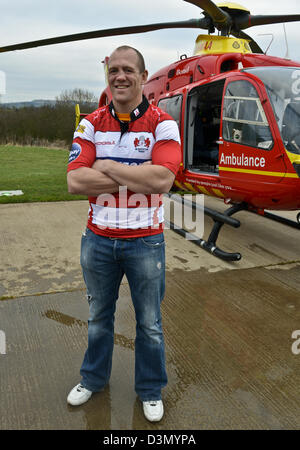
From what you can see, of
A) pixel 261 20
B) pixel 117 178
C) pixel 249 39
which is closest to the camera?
pixel 117 178

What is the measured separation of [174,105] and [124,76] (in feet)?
13.4

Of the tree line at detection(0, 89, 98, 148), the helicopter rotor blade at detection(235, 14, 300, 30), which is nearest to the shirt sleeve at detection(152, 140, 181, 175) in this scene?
the helicopter rotor blade at detection(235, 14, 300, 30)

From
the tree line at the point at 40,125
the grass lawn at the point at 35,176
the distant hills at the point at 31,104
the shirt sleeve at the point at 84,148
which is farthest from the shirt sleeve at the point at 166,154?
the distant hills at the point at 31,104

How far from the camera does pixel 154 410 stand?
1.93 m

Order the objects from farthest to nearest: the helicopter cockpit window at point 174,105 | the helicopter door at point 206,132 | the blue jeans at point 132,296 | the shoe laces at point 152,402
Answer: the helicopter door at point 206,132, the helicopter cockpit window at point 174,105, the shoe laces at point 152,402, the blue jeans at point 132,296

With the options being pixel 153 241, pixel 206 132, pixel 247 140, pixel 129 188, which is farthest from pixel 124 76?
pixel 206 132

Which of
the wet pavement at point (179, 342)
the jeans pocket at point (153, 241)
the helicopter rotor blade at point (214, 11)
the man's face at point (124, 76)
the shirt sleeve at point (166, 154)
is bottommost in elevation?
the wet pavement at point (179, 342)

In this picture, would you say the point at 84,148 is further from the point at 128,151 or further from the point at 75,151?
the point at 128,151

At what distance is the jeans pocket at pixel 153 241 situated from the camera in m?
1.83

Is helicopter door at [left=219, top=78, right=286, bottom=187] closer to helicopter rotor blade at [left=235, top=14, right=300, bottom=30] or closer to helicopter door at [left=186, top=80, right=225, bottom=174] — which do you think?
helicopter door at [left=186, top=80, right=225, bottom=174]

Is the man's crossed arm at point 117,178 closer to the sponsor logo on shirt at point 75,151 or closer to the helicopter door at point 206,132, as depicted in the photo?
the sponsor logo on shirt at point 75,151

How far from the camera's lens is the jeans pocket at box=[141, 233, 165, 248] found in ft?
5.99

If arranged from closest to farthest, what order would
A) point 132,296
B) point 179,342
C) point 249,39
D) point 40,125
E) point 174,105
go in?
1. point 132,296
2. point 179,342
3. point 174,105
4. point 249,39
5. point 40,125
